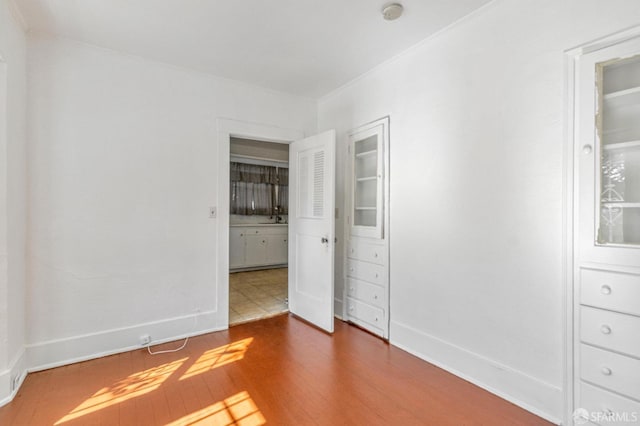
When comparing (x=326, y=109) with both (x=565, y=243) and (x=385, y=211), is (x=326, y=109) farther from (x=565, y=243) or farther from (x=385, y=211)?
(x=565, y=243)

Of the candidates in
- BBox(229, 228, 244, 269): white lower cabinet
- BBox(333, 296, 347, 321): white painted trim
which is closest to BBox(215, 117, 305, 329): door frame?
BBox(333, 296, 347, 321): white painted trim

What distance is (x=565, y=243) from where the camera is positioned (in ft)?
5.55

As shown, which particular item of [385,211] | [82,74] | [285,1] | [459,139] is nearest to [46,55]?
[82,74]

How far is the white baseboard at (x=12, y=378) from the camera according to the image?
1.88 metres

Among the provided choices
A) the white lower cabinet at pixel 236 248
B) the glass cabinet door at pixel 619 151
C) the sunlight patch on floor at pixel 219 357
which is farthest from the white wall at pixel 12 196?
the white lower cabinet at pixel 236 248

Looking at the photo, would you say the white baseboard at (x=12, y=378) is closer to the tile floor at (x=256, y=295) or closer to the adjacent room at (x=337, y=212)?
the adjacent room at (x=337, y=212)

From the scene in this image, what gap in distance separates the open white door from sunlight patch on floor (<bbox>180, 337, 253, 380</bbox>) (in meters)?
0.78

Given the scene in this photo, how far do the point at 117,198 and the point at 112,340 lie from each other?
Answer: 125 centimetres

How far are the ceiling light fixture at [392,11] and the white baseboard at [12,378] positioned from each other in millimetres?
3471

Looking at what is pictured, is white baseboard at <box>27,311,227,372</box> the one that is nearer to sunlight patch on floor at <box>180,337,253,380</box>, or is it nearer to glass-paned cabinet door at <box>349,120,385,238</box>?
sunlight patch on floor at <box>180,337,253,380</box>

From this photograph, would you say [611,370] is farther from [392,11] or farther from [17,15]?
[17,15]

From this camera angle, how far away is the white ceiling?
2.05 m

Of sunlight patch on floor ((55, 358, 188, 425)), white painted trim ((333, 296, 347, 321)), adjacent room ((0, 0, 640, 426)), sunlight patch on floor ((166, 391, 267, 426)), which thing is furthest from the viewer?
white painted trim ((333, 296, 347, 321))

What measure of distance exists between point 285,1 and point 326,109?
Result: 5.78 feet
